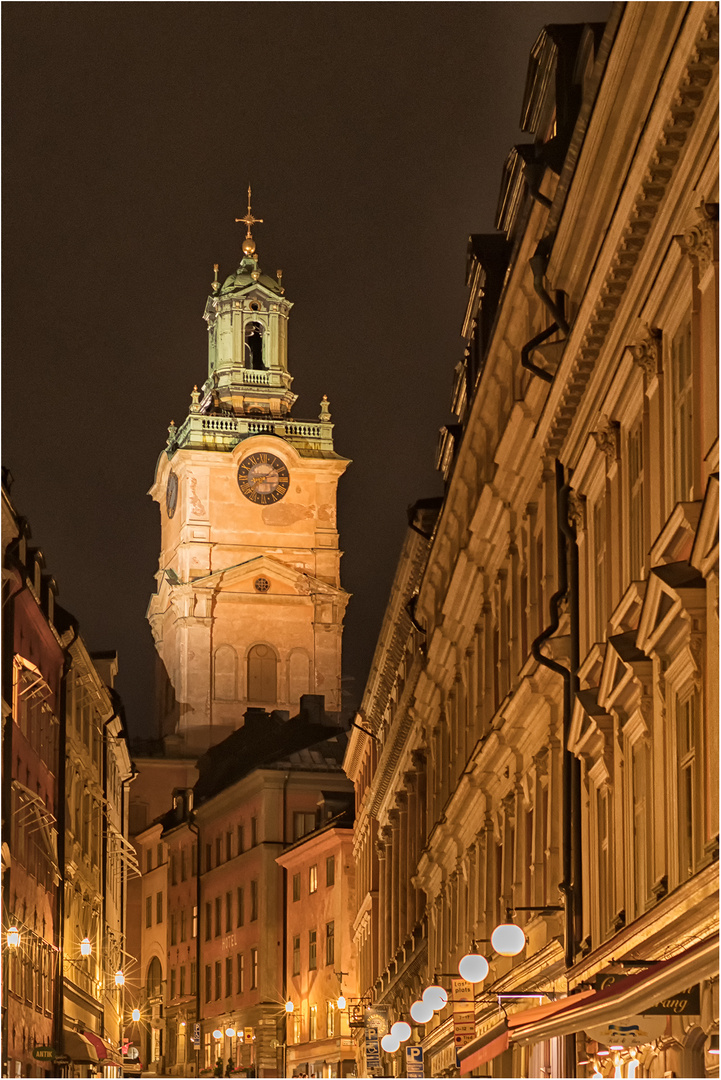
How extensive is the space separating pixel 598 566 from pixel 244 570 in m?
106

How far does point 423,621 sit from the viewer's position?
47.2 meters

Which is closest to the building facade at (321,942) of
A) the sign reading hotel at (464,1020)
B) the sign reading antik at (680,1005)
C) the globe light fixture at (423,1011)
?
the globe light fixture at (423,1011)

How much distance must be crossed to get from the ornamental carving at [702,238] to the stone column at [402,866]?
36582 mm

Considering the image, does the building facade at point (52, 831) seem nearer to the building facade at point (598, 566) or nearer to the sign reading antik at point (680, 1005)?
the building facade at point (598, 566)

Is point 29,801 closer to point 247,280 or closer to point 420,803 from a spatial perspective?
point 420,803

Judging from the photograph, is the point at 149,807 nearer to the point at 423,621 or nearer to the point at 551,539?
the point at 423,621

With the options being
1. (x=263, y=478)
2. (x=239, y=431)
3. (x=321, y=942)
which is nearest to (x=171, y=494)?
(x=239, y=431)

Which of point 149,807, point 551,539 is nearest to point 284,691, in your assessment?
point 149,807

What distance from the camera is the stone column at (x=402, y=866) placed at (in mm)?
53375

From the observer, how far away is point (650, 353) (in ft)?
65.1

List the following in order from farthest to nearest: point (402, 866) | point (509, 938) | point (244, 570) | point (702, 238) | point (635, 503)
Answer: point (244, 570) < point (402, 866) < point (509, 938) < point (635, 503) < point (702, 238)

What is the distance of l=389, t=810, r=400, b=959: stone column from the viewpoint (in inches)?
2216

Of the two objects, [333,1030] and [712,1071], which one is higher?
[333,1030]

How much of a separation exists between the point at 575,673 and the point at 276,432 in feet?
358
